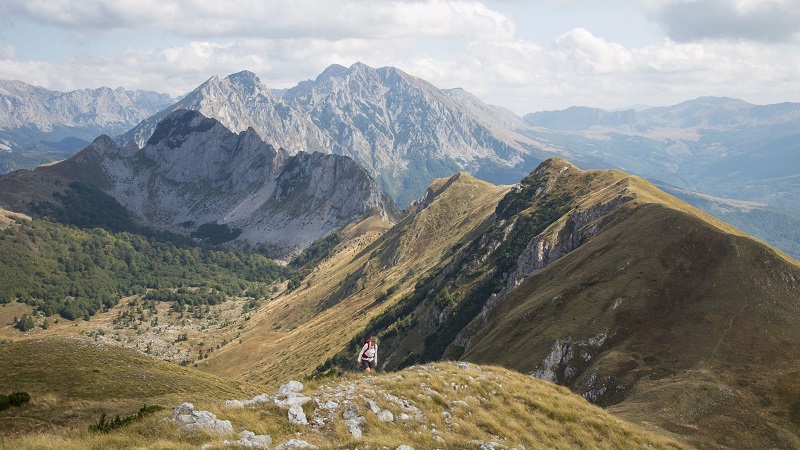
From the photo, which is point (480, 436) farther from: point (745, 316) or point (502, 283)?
point (502, 283)

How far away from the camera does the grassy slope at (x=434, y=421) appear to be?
68.8 ft

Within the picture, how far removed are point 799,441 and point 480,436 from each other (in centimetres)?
3561

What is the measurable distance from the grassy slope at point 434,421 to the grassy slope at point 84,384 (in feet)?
10.1

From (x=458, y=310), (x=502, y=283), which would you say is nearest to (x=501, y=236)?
(x=502, y=283)

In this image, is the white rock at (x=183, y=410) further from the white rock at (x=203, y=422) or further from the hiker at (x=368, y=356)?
the hiker at (x=368, y=356)

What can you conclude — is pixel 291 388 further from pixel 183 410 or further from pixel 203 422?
pixel 203 422

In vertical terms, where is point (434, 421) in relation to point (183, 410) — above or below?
below

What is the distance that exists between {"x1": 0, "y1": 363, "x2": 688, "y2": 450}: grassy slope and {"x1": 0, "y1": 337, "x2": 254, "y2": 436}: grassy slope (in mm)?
3084

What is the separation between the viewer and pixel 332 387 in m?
29.6

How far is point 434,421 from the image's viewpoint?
26.8m

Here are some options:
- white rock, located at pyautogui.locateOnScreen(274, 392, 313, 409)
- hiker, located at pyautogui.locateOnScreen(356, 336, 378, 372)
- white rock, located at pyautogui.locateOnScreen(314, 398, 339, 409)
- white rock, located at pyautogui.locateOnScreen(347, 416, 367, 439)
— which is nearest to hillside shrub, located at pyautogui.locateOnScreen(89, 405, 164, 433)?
white rock, located at pyautogui.locateOnScreen(274, 392, 313, 409)

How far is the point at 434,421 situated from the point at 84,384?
21916 millimetres

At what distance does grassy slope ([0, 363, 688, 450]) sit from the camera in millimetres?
20969

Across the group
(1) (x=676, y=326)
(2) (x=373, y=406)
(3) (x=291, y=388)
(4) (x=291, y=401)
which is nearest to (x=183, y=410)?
(4) (x=291, y=401)
